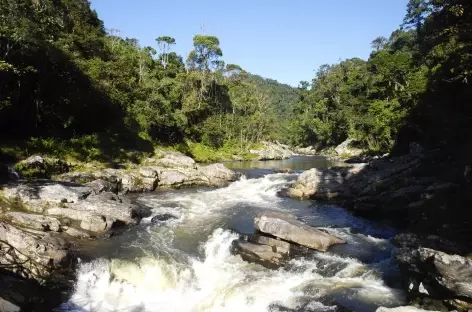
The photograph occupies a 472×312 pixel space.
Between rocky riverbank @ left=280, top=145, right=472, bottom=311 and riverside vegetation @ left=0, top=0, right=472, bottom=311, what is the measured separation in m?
0.06

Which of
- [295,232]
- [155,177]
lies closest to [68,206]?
[155,177]

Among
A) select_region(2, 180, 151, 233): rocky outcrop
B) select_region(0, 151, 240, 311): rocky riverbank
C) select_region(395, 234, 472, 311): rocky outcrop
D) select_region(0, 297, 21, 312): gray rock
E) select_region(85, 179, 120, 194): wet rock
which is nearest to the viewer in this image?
select_region(0, 297, 21, 312): gray rock

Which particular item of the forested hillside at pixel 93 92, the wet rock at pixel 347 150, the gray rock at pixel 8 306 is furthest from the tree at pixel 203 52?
the gray rock at pixel 8 306

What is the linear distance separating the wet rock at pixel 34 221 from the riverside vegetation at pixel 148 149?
0.19 feet

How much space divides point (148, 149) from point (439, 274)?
108ft

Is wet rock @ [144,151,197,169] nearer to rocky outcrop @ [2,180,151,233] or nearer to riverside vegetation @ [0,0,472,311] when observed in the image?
riverside vegetation @ [0,0,472,311]

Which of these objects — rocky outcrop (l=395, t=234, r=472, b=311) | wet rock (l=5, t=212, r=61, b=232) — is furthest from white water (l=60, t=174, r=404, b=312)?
wet rock (l=5, t=212, r=61, b=232)

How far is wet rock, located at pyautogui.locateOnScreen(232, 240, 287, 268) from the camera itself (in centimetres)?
1568

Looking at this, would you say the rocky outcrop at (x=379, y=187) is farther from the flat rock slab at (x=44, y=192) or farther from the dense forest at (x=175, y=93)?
the flat rock slab at (x=44, y=192)

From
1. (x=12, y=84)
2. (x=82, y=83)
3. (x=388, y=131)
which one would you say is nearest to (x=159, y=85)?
(x=82, y=83)

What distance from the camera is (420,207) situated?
2139 centimetres

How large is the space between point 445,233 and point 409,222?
5.42 m

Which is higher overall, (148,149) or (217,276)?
(148,149)

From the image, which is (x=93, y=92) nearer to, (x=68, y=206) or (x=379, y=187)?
(x=68, y=206)
